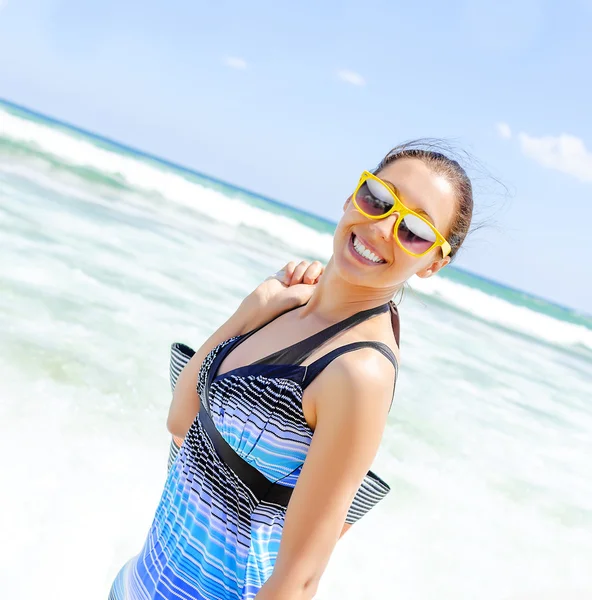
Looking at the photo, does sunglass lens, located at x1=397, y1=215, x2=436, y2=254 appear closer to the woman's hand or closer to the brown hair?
the brown hair

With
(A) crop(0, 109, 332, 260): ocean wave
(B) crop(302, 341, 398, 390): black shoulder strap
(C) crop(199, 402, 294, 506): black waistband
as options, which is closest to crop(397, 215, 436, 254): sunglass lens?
(B) crop(302, 341, 398, 390): black shoulder strap

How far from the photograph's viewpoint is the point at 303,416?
1.46 metres

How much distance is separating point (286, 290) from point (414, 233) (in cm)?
46

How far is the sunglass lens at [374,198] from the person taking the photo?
5.46 feet

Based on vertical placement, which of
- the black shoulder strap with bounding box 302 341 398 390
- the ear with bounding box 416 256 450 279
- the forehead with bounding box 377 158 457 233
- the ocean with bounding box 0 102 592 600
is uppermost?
the forehead with bounding box 377 158 457 233

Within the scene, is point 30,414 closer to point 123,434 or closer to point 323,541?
point 123,434

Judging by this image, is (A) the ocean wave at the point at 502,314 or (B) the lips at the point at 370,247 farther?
(A) the ocean wave at the point at 502,314

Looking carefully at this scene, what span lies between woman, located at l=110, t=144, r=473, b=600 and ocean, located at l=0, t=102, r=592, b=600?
42 centimetres

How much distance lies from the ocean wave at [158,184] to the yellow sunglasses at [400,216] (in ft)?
65.4

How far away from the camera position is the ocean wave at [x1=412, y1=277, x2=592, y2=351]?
21969 mm

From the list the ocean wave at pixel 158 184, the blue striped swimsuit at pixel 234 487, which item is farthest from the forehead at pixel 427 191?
the ocean wave at pixel 158 184

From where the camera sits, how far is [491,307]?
2497cm

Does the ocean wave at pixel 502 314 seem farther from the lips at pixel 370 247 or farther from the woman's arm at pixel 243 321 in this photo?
the lips at pixel 370 247

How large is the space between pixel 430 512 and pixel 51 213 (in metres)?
8.54
